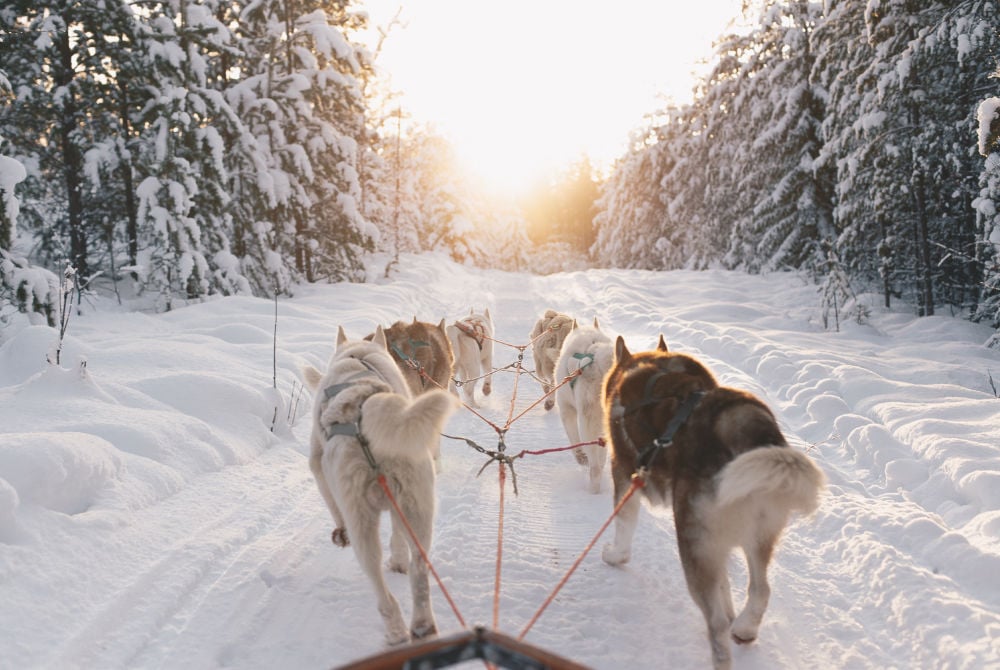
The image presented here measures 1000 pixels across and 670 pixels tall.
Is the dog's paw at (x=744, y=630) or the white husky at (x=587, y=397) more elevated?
the white husky at (x=587, y=397)

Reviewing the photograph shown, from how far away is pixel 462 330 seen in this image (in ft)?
26.5

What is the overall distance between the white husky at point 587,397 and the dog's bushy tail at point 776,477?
7.77 ft

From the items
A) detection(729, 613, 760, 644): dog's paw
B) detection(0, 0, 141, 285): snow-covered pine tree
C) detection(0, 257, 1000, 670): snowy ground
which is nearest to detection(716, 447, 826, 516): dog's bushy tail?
detection(729, 613, 760, 644): dog's paw

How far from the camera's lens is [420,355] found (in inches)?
240

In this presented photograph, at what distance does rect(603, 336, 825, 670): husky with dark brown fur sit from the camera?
2316 mm

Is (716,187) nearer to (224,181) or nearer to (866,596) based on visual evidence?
(224,181)

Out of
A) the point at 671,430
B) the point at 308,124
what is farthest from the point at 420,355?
the point at 308,124

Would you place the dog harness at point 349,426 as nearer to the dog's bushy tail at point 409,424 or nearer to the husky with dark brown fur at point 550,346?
the dog's bushy tail at point 409,424

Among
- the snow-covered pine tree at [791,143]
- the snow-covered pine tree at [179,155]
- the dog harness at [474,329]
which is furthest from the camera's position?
the snow-covered pine tree at [791,143]

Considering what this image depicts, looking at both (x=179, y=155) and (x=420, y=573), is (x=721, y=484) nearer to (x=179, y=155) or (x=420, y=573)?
(x=420, y=573)

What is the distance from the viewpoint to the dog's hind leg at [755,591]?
2635mm

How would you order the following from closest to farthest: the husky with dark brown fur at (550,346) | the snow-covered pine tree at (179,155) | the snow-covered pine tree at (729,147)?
the husky with dark brown fur at (550,346) → the snow-covered pine tree at (179,155) → the snow-covered pine tree at (729,147)

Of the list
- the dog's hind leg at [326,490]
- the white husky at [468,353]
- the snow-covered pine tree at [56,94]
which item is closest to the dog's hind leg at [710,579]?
the dog's hind leg at [326,490]

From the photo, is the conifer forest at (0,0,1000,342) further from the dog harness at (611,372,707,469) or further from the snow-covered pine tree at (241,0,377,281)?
the dog harness at (611,372,707,469)
